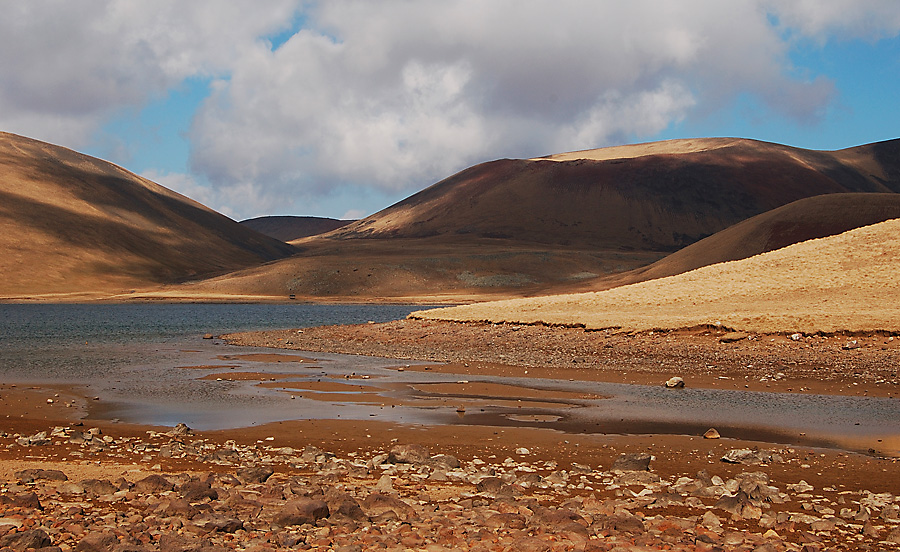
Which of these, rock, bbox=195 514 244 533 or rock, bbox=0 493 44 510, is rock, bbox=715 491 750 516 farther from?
rock, bbox=0 493 44 510

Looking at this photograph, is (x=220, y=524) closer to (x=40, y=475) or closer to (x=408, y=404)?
(x=40, y=475)

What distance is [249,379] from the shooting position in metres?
28.1

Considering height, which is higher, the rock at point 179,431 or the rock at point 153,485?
the rock at point 153,485

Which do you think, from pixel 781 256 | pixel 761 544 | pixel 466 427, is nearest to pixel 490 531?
pixel 761 544

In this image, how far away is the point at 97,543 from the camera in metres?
8.62

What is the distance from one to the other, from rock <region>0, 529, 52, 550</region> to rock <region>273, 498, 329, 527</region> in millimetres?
2636

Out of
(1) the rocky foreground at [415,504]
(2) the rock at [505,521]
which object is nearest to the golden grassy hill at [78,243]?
(1) the rocky foreground at [415,504]

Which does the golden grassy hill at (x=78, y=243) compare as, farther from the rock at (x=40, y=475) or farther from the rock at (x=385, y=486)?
the rock at (x=385, y=486)

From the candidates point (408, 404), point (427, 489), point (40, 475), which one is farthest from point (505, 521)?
point (408, 404)

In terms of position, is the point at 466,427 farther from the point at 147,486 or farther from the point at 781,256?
the point at 781,256

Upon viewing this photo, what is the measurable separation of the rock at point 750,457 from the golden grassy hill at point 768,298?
19094 millimetres

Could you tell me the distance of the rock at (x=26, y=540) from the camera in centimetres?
862

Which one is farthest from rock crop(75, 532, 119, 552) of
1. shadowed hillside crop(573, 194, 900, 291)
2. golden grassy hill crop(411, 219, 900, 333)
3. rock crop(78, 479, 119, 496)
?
shadowed hillside crop(573, 194, 900, 291)

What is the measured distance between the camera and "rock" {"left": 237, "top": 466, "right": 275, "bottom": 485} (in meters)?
12.2
